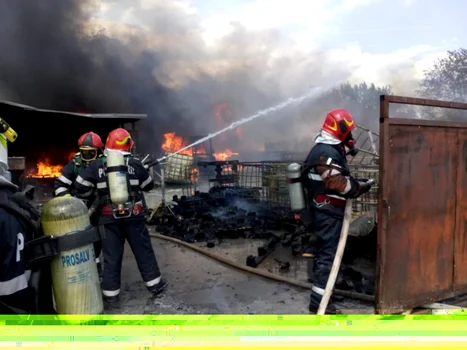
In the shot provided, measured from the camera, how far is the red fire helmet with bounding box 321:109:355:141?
3727 millimetres

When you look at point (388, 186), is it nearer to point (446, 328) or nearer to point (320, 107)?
point (446, 328)

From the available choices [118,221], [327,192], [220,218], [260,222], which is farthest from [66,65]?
[327,192]

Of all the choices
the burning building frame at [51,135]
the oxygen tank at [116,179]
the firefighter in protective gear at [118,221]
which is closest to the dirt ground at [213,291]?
the firefighter in protective gear at [118,221]

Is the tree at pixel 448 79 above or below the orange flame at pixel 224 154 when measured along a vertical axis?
above

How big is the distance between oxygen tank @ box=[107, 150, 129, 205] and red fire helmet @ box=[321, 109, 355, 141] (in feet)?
7.27

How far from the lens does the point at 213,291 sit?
15.6 ft

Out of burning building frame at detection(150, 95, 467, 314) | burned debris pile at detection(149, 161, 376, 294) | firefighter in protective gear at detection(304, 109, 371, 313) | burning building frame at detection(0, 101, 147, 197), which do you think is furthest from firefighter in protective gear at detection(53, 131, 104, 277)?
burning building frame at detection(0, 101, 147, 197)

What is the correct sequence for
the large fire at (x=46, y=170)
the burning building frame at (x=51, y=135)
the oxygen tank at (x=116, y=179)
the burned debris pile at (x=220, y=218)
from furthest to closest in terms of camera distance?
the large fire at (x=46, y=170)
the burning building frame at (x=51, y=135)
the burned debris pile at (x=220, y=218)
the oxygen tank at (x=116, y=179)

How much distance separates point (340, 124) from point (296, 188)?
755mm

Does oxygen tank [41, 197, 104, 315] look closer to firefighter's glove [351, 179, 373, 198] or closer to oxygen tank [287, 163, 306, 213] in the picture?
oxygen tank [287, 163, 306, 213]

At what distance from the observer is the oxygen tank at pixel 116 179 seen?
4.18 metres

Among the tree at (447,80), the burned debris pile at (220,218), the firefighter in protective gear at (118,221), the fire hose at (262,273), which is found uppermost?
the tree at (447,80)

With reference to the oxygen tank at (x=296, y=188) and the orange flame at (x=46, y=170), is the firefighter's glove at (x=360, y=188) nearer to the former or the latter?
the oxygen tank at (x=296, y=188)

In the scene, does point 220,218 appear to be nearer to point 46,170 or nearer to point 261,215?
point 261,215
